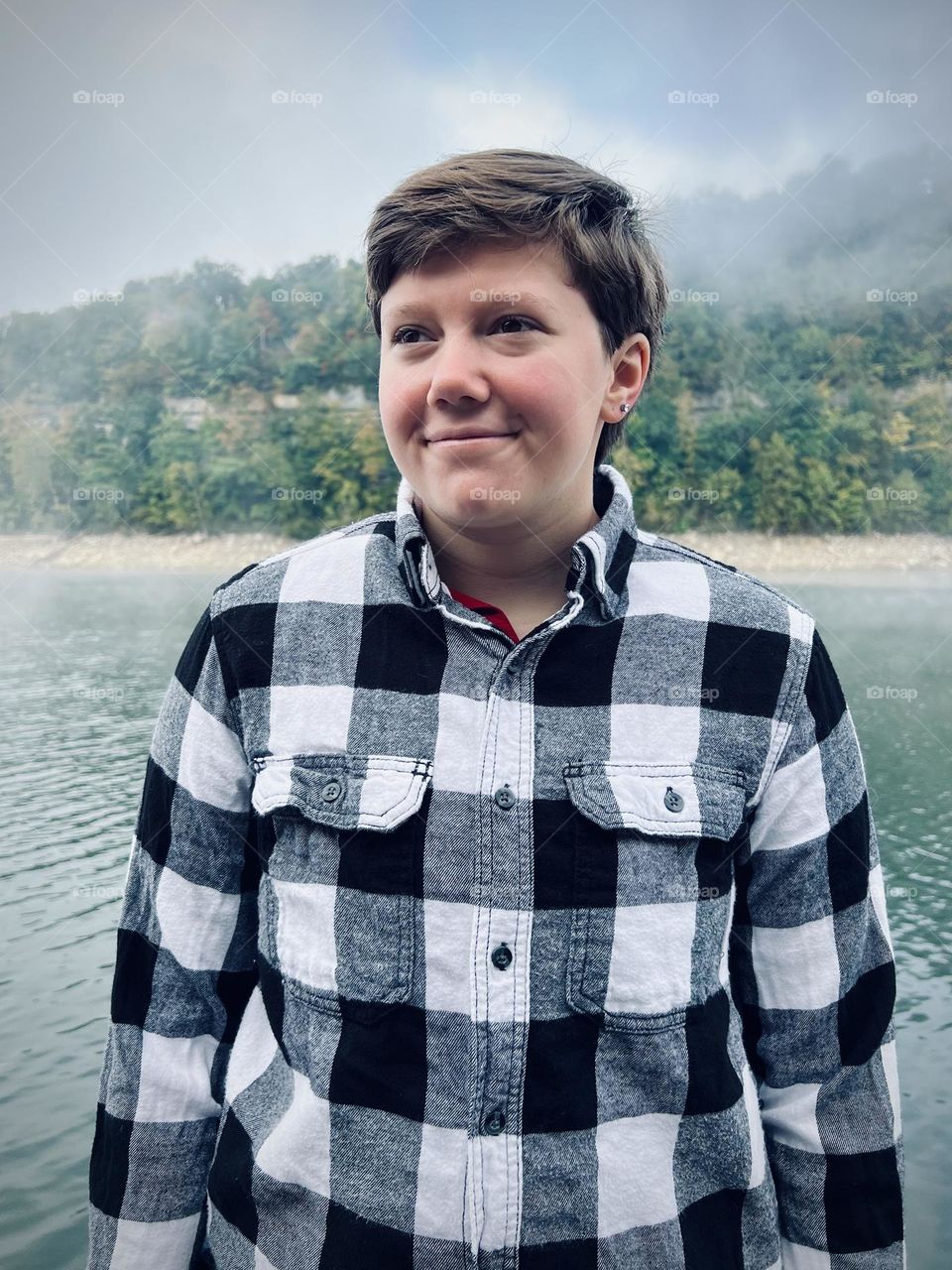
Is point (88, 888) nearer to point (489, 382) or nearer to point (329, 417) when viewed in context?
point (489, 382)

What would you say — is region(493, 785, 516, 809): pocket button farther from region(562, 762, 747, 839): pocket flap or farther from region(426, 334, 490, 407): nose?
region(426, 334, 490, 407): nose

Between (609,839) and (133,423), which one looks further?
(133,423)

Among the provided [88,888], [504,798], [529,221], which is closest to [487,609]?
[504,798]

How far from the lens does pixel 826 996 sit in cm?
57

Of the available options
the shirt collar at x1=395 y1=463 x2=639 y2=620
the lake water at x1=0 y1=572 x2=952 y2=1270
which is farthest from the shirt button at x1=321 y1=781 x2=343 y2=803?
the lake water at x1=0 y1=572 x2=952 y2=1270

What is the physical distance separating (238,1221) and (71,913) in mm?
2509

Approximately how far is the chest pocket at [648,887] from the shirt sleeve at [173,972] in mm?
229

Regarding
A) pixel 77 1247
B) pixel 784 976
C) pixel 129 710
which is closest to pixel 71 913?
pixel 77 1247

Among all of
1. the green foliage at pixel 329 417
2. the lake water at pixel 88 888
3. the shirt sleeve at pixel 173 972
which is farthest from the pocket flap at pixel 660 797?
the green foliage at pixel 329 417

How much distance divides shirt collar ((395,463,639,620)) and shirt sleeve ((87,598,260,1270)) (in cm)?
14

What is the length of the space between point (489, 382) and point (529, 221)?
0.11 m

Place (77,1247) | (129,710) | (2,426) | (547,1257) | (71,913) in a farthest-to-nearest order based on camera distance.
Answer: (2,426) < (129,710) < (71,913) < (77,1247) < (547,1257)

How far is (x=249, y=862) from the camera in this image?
0.59m

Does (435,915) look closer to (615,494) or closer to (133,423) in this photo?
(615,494)
